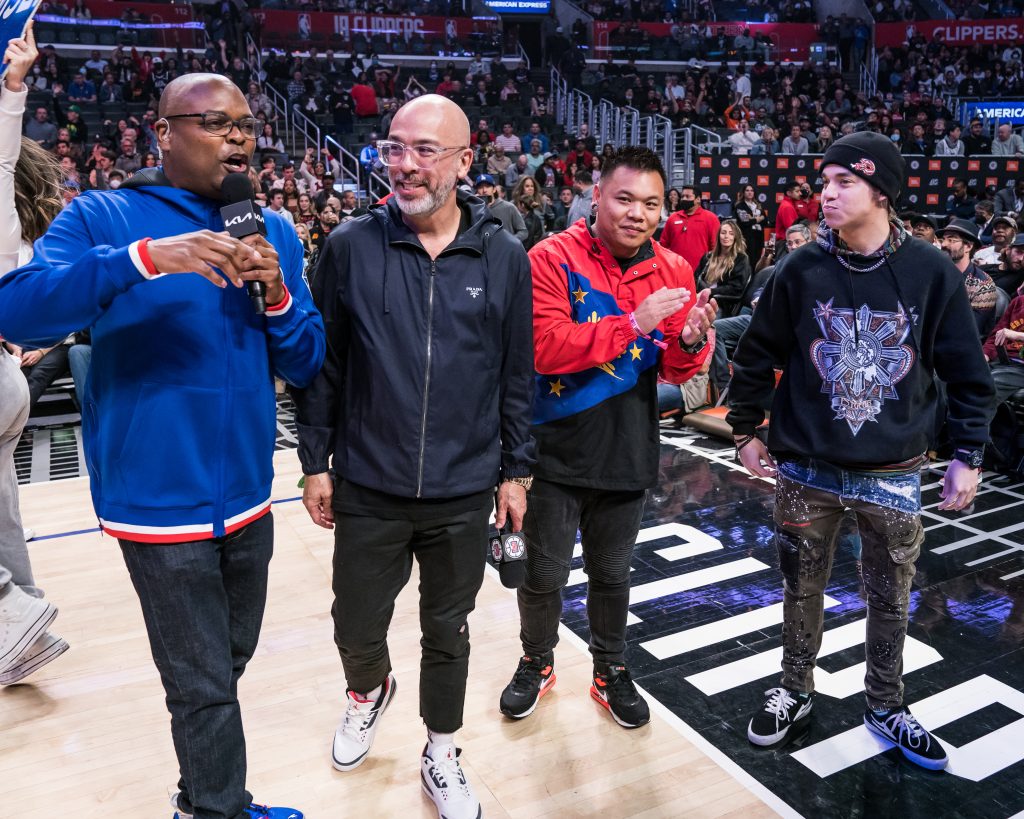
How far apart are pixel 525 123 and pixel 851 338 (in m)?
16.7

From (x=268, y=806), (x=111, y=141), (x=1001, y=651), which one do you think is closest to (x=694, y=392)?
(x=1001, y=651)

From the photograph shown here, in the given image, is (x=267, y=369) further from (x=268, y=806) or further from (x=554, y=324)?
(x=268, y=806)

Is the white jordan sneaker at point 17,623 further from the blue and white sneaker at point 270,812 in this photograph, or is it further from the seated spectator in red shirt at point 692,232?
the seated spectator in red shirt at point 692,232

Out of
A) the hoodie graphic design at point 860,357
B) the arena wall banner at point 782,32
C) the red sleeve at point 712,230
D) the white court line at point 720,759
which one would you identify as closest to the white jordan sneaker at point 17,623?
the white court line at point 720,759

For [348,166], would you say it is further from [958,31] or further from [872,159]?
[958,31]

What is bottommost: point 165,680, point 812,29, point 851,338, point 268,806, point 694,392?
point 694,392

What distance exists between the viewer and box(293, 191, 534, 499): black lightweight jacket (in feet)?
7.04

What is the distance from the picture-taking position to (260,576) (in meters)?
2.05

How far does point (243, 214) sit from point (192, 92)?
281 mm

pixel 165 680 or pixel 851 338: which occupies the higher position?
pixel 851 338

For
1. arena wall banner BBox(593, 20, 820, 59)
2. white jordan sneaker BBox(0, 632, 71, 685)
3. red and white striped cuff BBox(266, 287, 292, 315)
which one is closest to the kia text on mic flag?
red and white striped cuff BBox(266, 287, 292, 315)

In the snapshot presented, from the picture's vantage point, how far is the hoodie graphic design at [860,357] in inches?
96.7

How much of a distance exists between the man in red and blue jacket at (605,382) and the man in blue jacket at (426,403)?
28cm

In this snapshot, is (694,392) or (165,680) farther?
(694,392)
